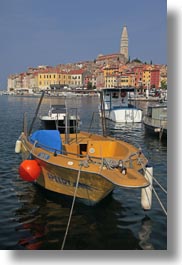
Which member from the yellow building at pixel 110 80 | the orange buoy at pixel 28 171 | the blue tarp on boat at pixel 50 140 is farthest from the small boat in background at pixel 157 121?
the yellow building at pixel 110 80

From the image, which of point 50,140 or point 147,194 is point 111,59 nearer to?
point 50,140

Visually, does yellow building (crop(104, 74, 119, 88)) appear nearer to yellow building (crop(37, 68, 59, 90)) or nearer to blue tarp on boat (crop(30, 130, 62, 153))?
yellow building (crop(37, 68, 59, 90))

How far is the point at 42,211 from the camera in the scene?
23.3ft

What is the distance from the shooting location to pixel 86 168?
6.46m

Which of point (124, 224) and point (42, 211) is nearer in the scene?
point (124, 224)

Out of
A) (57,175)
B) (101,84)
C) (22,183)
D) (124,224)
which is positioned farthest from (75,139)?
(101,84)

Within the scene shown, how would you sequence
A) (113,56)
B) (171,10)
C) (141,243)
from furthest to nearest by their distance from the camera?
(113,56)
(141,243)
(171,10)

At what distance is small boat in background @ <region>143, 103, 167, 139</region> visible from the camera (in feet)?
59.2

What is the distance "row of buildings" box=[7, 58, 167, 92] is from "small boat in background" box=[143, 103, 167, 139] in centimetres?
4792

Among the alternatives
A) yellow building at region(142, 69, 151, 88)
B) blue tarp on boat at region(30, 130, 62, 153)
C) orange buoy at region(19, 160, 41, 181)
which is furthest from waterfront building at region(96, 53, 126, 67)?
orange buoy at region(19, 160, 41, 181)

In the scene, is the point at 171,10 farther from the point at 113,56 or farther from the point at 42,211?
the point at 113,56

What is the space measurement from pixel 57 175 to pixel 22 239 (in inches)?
70.5

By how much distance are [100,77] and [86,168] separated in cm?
11254

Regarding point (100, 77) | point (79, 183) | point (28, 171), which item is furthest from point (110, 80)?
point (28, 171)
